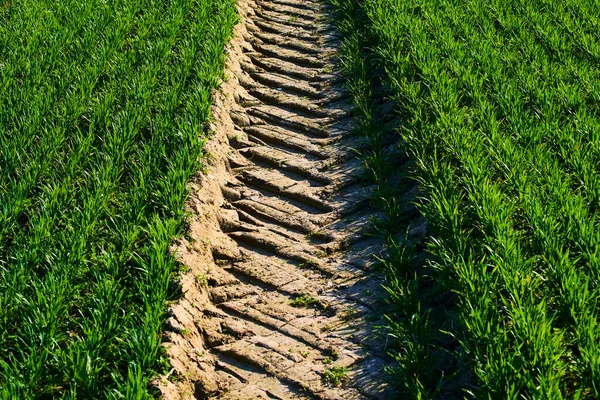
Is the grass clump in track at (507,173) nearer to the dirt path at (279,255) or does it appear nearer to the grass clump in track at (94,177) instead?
the dirt path at (279,255)

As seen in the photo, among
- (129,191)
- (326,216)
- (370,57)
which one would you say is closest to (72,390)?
(129,191)

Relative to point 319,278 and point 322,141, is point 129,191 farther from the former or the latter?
point 322,141

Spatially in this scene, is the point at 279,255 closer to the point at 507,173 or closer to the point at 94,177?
the point at 94,177

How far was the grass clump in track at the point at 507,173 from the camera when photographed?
3.05 m

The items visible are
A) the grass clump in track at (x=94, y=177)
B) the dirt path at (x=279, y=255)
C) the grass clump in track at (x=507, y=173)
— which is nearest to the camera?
the grass clump in track at (x=507, y=173)

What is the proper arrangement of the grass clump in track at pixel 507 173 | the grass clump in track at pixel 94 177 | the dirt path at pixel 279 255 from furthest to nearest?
1. the dirt path at pixel 279 255
2. the grass clump in track at pixel 94 177
3. the grass clump in track at pixel 507 173

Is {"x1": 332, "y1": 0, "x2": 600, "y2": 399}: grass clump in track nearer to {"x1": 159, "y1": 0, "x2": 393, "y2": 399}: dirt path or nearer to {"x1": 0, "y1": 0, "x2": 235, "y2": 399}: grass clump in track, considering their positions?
{"x1": 159, "y1": 0, "x2": 393, "y2": 399}: dirt path

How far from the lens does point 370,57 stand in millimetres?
6566

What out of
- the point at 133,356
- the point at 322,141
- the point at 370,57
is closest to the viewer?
the point at 133,356

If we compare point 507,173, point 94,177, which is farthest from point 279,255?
point 507,173

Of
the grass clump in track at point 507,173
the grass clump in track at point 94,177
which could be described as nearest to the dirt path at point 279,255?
the grass clump in track at point 94,177

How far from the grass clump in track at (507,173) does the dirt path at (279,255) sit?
1.23 ft

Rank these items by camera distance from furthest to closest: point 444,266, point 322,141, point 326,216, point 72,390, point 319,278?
1. point 322,141
2. point 326,216
3. point 319,278
4. point 444,266
5. point 72,390

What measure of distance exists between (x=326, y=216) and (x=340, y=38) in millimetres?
3016
